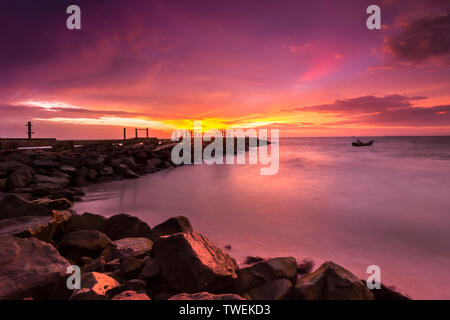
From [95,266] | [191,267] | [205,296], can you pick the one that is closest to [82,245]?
[95,266]

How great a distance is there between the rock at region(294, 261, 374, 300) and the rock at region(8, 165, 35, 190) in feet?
29.9

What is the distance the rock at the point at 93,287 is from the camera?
2.08 meters

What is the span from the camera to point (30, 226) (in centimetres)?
313

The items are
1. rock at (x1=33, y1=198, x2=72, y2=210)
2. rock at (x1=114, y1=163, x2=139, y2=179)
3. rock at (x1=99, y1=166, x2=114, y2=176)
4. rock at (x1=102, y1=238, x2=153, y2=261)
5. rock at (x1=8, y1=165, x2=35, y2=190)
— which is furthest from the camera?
rock at (x1=114, y1=163, x2=139, y2=179)

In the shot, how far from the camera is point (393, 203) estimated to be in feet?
24.1

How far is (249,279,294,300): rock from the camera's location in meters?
2.35

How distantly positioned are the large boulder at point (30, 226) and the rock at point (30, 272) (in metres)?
0.49

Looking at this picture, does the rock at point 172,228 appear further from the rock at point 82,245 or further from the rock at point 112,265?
the rock at point 112,265

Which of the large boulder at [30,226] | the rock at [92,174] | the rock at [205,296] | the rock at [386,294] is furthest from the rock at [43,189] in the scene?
the rock at [386,294]

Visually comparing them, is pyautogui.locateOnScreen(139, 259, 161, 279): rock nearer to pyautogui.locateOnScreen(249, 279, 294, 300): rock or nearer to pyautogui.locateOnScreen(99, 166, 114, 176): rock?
pyautogui.locateOnScreen(249, 279, 294, 300): rock

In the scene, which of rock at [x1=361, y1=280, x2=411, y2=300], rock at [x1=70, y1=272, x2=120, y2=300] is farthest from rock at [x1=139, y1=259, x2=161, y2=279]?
rock at [x1=361, y1=280, x2=411, y2=300]
